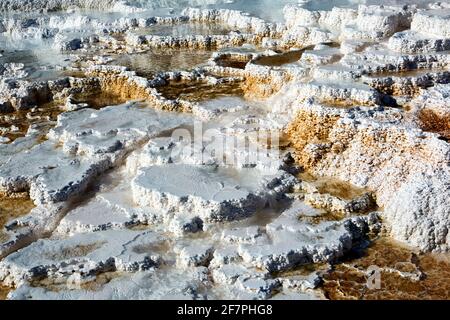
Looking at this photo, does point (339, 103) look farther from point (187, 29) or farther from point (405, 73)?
point (187, 29)

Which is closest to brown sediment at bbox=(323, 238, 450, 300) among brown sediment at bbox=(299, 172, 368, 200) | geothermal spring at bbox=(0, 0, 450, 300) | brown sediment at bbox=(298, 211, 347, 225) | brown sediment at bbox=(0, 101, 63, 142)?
geothermal spring at bbox=(0, 0, 450, 300)

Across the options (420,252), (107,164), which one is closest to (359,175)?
(420,252)

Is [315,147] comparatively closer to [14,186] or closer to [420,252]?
[420,252]

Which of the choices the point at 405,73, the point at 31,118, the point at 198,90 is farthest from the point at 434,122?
the point at 31,118

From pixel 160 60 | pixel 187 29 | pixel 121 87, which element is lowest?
pixel 121 87

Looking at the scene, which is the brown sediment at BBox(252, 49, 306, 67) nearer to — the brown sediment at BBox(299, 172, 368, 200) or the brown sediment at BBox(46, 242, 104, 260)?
the brown sediment at BBox(299, 172, 368, 200)

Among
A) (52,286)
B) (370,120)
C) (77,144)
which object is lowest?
(52,286)

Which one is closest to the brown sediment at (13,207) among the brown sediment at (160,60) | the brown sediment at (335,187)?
the brown sediment at (335,187)
